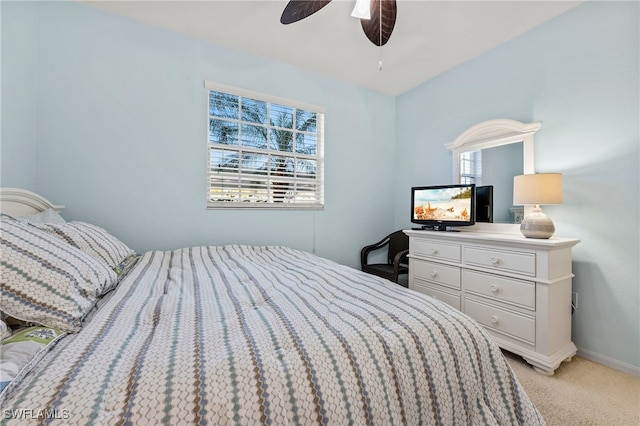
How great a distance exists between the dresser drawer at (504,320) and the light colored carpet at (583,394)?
23 cm

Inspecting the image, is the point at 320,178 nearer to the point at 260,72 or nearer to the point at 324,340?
the point at 260,72

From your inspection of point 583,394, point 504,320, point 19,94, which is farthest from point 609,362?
point 19,94

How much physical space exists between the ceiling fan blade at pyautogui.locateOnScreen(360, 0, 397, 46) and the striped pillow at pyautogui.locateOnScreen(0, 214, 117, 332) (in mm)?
2181

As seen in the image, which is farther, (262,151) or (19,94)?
(262,151)

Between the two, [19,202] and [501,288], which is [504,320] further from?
[19,202]

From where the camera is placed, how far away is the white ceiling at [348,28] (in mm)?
2139

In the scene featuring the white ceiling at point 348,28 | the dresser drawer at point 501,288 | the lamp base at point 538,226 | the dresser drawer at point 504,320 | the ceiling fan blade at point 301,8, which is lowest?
the dresser drawer at point 504,320

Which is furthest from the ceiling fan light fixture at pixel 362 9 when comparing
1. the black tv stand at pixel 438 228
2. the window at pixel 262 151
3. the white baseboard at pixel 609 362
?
the white baseboard at pixel 609 362

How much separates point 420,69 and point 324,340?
3.20m

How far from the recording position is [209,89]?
258cm

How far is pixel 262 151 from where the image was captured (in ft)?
9.45

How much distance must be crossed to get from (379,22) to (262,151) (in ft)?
5.15

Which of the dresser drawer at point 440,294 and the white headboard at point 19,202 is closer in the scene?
the white headboard at point 19,202

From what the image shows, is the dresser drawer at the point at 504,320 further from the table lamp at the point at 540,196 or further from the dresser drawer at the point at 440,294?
the table lamp at the point at 540,196
